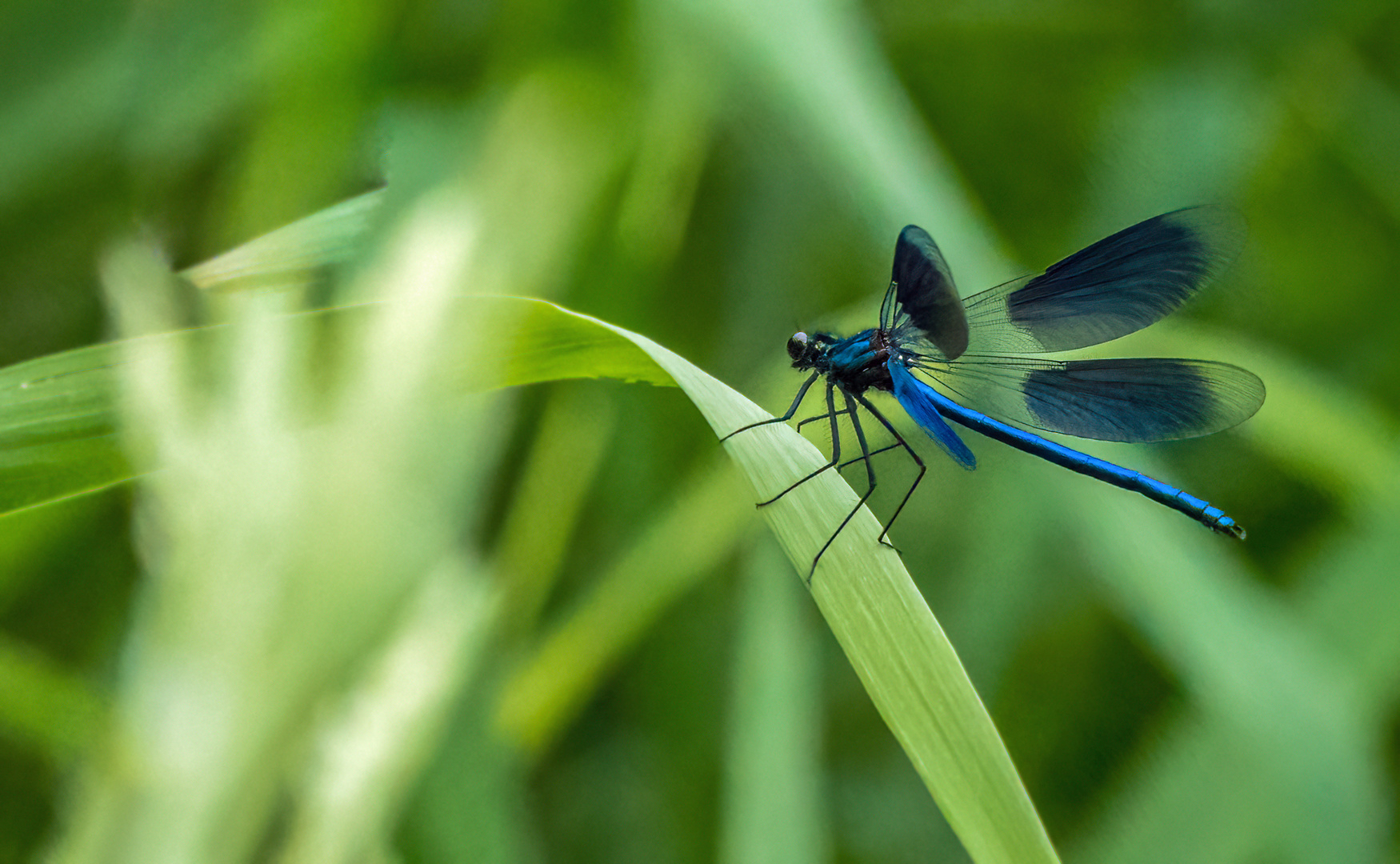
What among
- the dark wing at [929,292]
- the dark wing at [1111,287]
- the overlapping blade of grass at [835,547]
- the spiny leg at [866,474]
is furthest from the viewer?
the dark wing at [1111,287]

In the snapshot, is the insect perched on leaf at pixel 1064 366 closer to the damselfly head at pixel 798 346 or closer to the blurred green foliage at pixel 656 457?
the damselfly head at pixel 798 346

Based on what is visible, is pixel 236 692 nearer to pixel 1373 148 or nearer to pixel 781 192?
pixel 781 192

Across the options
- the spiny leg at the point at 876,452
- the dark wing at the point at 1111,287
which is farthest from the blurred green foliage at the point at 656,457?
the dark wing at the point at 1111,287

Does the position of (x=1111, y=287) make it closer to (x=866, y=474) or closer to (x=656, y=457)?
(x=866, y=474)

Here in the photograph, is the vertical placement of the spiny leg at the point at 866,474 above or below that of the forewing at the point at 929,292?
below

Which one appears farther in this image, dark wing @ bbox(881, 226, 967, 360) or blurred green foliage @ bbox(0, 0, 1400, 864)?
Answer: blurred green foliage @ bbox(0, 0, 1400, 864)

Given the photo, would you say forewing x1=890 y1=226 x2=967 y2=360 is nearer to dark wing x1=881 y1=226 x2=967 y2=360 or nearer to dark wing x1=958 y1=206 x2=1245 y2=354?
dark wing x1=881 y1=226 x2=967 y2=360

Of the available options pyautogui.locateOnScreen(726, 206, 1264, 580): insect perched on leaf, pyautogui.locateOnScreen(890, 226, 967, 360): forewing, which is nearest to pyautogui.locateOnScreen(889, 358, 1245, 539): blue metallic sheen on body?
pyautogui.locateOnScreen(726, 206, 1264, 580): insect perched on leaf

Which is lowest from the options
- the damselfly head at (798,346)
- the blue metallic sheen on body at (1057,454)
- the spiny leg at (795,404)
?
the blue metallic sheen on body at (1057,454)
